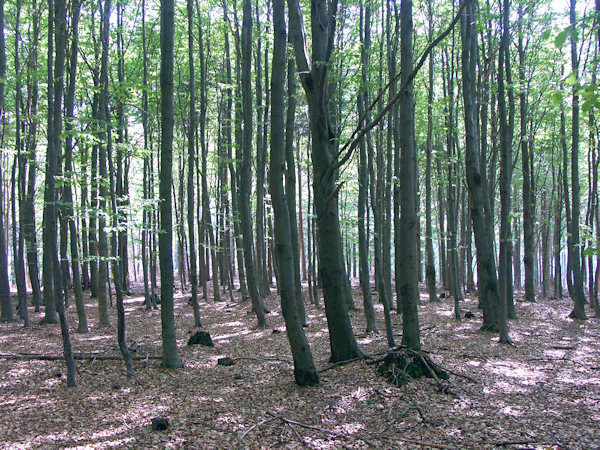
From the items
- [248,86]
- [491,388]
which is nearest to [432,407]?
[491,388]

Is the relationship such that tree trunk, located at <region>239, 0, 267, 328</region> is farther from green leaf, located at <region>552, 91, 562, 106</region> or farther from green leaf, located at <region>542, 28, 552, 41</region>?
green leaf, located at <region>552, 91, 562, 106</region>

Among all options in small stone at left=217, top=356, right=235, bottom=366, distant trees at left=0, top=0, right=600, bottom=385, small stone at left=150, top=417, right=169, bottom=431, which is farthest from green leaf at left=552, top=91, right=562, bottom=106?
small stone at left=217, top=356, right=235, bottom=366

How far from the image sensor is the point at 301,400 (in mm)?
5734

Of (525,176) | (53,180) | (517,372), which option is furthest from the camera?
(525,176)

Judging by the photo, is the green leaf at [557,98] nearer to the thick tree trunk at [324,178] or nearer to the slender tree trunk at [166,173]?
the thick tree trunk at [324,178]

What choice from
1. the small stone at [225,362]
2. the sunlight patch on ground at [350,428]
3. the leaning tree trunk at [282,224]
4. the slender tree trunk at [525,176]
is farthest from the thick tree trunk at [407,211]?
the slender tree trunk at [525,176]

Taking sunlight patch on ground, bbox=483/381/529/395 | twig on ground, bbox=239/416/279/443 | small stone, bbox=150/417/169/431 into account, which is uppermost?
small stone, bbox=150/417/169/431

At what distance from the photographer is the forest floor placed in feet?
15.3

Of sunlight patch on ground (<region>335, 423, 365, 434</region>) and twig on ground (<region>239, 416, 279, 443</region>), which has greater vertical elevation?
twig on ground (<region>239, 416, 279, 443</region>)

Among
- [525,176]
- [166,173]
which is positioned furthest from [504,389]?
[525,176]

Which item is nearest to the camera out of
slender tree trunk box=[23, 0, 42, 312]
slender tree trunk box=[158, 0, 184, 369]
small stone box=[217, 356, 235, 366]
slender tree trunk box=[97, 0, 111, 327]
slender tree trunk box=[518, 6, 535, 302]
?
slender tree trunk box=[158, 0, 184, 369]

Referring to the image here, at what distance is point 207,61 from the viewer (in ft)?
51.4

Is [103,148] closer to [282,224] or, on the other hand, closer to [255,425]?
[282,224]

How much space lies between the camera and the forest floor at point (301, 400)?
4652 mm
